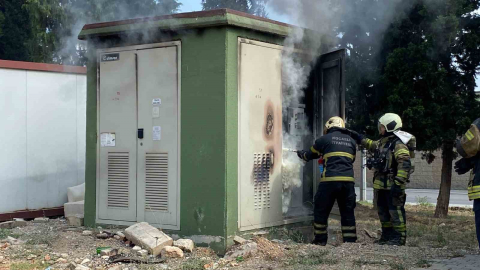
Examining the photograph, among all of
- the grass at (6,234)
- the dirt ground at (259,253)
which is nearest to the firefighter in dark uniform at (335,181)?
the dirt ground at (259,253)

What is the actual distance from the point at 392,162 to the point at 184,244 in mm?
3171

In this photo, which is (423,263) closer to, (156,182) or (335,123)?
(335,123)

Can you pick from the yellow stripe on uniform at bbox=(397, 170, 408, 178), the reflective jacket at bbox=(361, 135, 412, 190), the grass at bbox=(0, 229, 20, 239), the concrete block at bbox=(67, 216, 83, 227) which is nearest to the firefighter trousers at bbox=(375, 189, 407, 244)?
the reflective jacket at bbox=(361, 135, 412, 190)

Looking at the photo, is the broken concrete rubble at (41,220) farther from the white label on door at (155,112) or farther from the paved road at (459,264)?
the paved road at (459,264)

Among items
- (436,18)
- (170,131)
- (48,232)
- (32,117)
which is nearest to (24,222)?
(48,232)

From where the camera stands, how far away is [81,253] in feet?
23.0

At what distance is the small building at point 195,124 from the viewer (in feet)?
24.0

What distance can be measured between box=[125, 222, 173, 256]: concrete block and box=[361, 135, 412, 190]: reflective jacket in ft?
10.3

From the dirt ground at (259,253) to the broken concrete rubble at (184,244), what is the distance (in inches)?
3.0

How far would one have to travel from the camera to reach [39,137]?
400 inches

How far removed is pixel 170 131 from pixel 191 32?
4.59 ft

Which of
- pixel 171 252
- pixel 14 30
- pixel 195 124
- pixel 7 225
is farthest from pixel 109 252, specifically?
pixel 14 30

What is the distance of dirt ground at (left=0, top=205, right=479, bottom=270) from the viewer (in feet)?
20.9

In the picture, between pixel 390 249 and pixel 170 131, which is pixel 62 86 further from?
pixel 390 249
